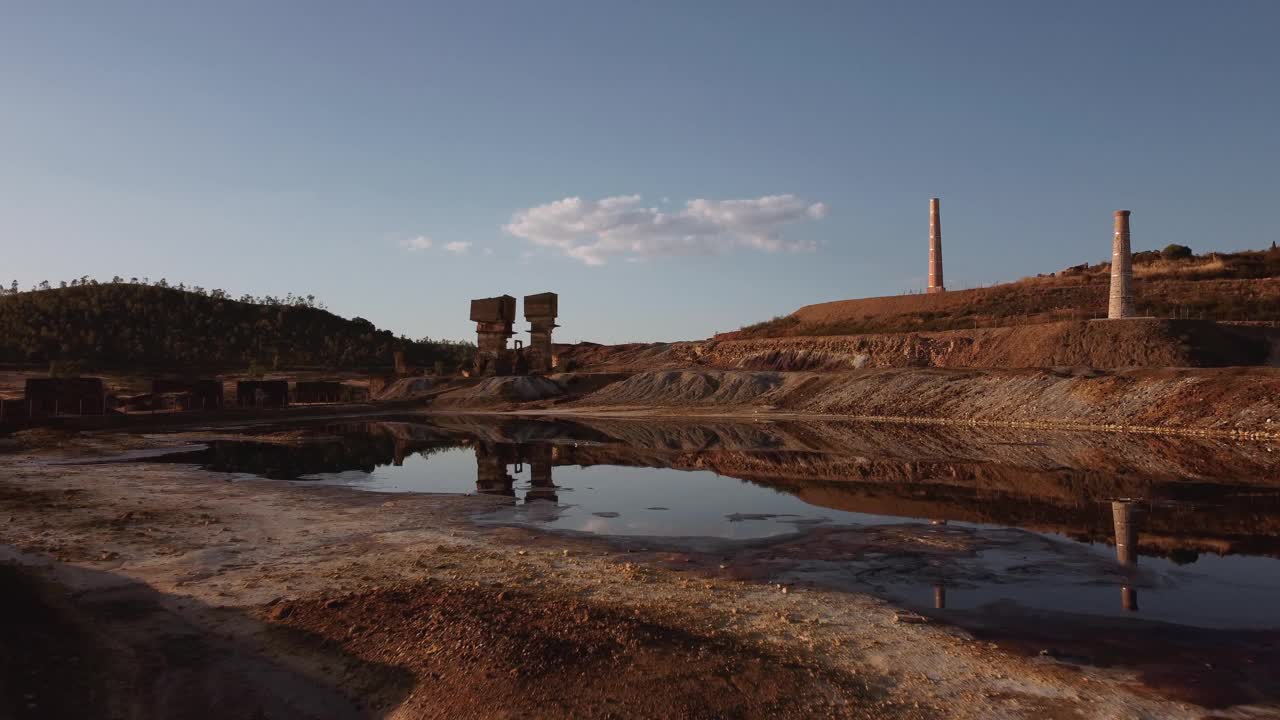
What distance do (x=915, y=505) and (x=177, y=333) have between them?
76.4 meters

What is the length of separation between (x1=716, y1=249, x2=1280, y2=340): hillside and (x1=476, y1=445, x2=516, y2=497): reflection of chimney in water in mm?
38213

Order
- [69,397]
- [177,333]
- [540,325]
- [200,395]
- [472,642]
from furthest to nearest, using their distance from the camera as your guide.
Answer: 1. [177,333]
2. [540,325]
3. [200,395]
4. [69,397]
5. [472,642]

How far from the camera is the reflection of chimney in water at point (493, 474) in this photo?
624 inches

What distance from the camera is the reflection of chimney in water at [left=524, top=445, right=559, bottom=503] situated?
48.9 ft

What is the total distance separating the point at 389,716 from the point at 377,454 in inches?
737

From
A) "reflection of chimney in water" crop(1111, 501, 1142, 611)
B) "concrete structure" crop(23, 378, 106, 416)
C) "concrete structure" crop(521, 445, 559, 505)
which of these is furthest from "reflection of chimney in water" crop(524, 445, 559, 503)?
"concrete structure" crop(23, 378, 106, 416)

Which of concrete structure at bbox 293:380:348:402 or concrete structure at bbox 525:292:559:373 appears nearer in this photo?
concrete structure at bbox 293:380:348:402

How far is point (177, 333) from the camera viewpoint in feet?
238

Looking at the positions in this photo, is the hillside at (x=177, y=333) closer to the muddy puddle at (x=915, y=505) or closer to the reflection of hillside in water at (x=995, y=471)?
the muddy puddle at (x=915, y=505)

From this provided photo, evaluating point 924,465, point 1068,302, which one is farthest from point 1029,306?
point 924,465

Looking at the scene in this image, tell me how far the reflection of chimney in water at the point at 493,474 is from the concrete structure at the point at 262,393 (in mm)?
19957

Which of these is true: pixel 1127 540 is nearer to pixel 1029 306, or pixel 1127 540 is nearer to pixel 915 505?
pixel 915 505

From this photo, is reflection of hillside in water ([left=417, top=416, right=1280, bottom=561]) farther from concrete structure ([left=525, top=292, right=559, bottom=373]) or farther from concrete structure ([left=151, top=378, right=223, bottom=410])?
concrete structure ([left=525, top=292, right=559, bottom=373])

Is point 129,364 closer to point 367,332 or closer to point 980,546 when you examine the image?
point 367,332
